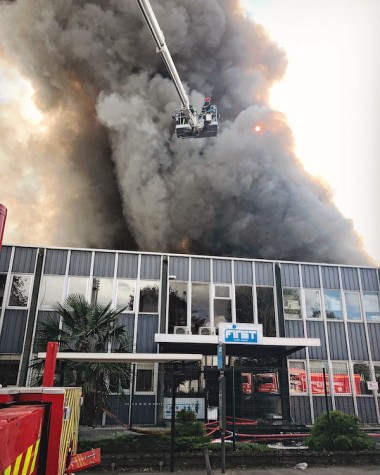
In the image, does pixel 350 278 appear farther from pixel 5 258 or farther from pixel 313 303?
pixel 5 258

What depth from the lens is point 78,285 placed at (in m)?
18.0

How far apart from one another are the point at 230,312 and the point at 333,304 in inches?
219

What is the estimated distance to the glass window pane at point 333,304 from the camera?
19547 millimetres

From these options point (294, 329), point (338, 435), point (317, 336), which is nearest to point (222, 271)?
point (294, 329)

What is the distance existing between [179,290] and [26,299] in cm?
715

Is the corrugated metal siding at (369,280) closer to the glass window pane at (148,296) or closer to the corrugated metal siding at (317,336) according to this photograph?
the corrugated metal siding at (317,336)

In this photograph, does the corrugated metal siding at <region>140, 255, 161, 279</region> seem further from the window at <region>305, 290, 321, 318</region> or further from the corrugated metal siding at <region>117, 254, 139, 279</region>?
the window at <region>305, 290, 321, 318</region>

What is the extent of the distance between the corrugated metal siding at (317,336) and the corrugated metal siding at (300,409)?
209 cm

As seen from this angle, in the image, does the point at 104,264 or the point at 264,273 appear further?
the point at 264,273

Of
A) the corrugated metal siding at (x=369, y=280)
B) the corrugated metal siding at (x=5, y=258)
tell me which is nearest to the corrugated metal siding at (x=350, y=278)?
the corrugated metal siding at (x=369, y=280)

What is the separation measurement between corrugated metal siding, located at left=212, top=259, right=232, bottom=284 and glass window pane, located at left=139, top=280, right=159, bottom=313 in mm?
3078

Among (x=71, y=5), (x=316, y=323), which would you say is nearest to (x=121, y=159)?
(x=71, y=5)

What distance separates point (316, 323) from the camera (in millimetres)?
19297

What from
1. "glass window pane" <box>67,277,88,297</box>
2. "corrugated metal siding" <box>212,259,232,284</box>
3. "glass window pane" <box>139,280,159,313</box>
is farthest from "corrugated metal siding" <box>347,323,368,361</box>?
"glass window pane" <box>67,277,88,297</box>
